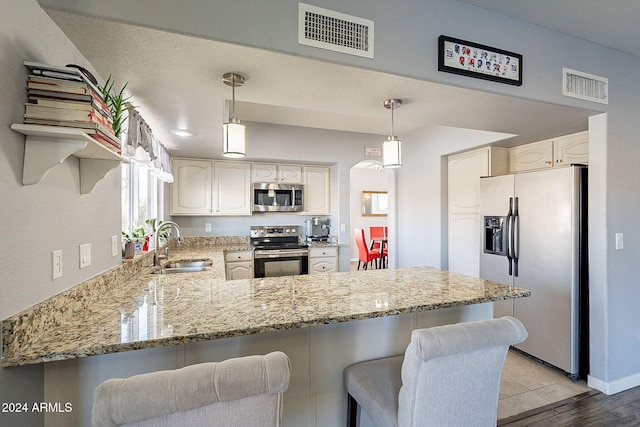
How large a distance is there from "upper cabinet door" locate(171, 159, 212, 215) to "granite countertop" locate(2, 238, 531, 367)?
6.52ft

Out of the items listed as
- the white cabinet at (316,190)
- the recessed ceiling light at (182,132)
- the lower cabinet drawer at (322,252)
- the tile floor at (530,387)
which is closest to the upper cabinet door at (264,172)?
the white cabinet at (316,190)

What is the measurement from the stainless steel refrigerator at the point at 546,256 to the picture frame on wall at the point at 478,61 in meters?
1.14

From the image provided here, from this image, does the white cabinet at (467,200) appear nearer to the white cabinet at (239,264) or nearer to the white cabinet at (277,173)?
the white cabinet at (277,173)

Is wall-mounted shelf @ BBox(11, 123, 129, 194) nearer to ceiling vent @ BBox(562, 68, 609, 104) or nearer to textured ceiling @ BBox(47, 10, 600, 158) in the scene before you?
textured ceiling @ BBox(47, 10, 600, 158)

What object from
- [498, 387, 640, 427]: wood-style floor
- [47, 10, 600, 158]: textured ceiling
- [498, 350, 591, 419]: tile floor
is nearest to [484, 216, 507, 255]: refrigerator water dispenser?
[47, 10, 600, 158]: textured ceiling

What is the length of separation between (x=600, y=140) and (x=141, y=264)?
3.64 metres

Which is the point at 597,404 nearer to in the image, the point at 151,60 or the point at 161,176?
the point at 151,60

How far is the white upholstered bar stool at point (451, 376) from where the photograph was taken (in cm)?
101

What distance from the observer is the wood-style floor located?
1957mm

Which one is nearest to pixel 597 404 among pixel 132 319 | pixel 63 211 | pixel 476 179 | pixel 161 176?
pixel 476 179

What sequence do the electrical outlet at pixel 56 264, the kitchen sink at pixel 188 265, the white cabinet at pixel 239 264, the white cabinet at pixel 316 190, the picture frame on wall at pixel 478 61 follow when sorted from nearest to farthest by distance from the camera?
the electrical outlet at pixel 56 264
the picture frame on wall at pixel 478 61
the kitchen sink at pixel 188 265
the white cabinet at pixel 239 264
the white cabinet at pixel 316 190

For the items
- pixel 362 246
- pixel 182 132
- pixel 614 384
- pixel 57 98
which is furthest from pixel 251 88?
pixel 362 246

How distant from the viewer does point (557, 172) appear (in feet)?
8.27

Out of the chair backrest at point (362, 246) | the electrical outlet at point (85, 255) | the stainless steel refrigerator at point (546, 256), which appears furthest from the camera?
the chair backrest at point (362, 246)
